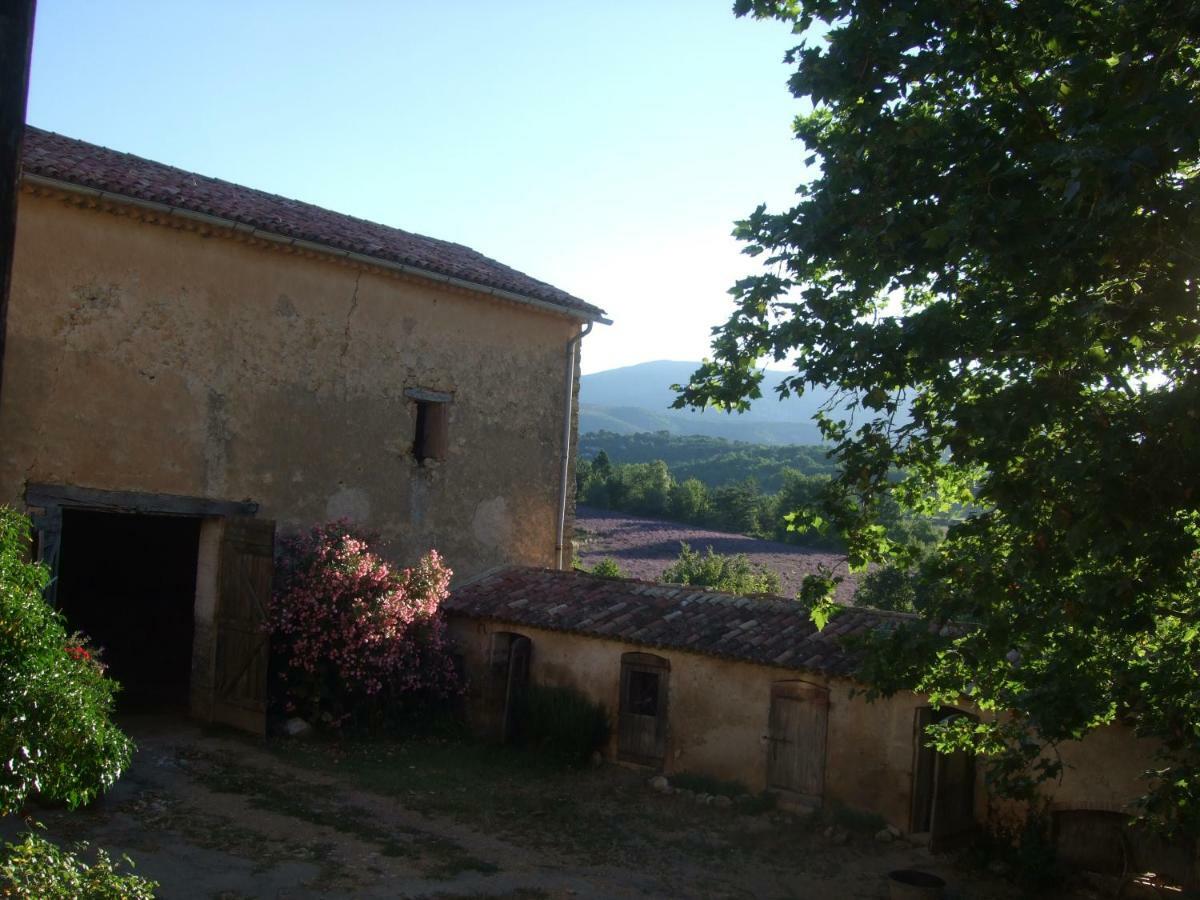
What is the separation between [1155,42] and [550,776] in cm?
1003

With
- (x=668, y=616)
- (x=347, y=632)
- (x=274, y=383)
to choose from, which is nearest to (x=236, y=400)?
(x=274, y=383)

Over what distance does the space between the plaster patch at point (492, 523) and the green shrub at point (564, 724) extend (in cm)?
350

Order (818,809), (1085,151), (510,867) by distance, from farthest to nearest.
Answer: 1. (818,809)
2. (510,867)
3. (1085,151)

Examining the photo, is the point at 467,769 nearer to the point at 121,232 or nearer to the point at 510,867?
the point at 510,867

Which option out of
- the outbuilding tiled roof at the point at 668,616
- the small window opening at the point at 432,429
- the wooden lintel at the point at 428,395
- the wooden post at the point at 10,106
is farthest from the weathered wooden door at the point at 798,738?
the wooden post at the point at 10,106

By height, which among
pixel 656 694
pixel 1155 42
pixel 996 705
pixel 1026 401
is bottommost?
pixel 656 694

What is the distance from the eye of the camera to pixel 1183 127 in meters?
4.96

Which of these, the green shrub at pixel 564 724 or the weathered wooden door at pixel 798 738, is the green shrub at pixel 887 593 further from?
the weathered wooden door at pixel 798 738

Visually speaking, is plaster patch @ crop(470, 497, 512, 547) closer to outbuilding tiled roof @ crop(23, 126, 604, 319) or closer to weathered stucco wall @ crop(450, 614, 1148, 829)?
weathered stucco wall @ crop(450, 614, 1148, 829)

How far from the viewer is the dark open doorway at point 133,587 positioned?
1694 cm

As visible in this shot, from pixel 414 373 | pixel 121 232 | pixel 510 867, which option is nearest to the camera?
pixel 510 867

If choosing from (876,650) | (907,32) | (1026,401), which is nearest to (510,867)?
(876,650)

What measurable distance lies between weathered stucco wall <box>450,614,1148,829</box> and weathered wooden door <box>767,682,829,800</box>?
81 mm

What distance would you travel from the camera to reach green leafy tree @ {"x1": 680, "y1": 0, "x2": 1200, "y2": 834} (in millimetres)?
5398
